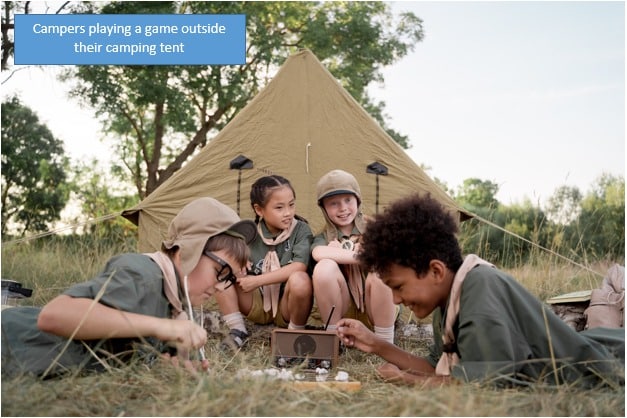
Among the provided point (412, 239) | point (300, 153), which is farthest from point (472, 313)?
point (300, 153)

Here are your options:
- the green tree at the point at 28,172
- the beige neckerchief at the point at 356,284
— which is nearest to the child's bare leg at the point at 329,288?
the beige neckerchief at the point at 356,284

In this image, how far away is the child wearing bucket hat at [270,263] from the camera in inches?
155

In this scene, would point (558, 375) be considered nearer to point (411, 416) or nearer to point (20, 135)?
point (411, 416)

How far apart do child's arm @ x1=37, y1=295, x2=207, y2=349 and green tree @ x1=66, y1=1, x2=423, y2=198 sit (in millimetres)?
9401

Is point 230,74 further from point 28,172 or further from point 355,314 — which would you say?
point 355,314

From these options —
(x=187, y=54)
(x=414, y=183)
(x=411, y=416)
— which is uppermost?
(x=187, y=54)

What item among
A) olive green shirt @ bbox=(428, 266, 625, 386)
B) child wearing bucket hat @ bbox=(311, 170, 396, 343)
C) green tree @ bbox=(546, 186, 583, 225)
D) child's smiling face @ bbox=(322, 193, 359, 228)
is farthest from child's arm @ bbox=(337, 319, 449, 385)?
green tree @ bbox=(546, 186, 583, 225)

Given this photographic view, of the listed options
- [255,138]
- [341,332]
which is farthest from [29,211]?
[341,332]

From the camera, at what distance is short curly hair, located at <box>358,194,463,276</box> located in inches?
96.4

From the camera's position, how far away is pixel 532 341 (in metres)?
2.38

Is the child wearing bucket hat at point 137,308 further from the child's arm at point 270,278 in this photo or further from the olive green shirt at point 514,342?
the child's arm at point 270,278

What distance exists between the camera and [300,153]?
A: 16.2ft

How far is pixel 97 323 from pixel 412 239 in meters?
1.04

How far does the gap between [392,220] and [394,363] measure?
0.61m
